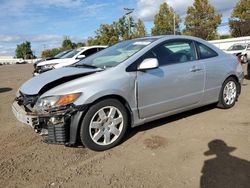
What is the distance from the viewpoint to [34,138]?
4.51 m

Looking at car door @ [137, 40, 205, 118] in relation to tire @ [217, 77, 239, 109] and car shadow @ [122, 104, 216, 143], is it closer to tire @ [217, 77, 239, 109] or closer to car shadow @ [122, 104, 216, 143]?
car shadow @ [122, 104, 216, 143]

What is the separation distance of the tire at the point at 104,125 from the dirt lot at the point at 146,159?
0.46ft

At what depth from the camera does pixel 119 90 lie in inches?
153

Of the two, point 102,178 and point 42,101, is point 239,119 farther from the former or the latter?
point 42,101

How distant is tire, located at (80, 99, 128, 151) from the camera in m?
3.69

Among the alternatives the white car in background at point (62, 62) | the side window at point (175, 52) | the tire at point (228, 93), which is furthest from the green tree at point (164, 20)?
the side window at point (175, 52)

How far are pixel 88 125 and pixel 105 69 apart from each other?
879 mm

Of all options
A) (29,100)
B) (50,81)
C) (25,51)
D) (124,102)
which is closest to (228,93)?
(124,102)

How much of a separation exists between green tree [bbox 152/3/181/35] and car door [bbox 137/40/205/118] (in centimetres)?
3786

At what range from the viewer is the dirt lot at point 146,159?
3.08 m

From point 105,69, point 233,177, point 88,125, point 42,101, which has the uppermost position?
point 105,69

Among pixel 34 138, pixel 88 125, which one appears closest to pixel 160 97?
pixel 88 125

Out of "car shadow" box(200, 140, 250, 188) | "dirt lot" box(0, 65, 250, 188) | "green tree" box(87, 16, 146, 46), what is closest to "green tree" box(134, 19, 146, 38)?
"green tree" box(87, 16, 146, 46)

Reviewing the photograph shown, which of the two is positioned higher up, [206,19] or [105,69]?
[206,19]
